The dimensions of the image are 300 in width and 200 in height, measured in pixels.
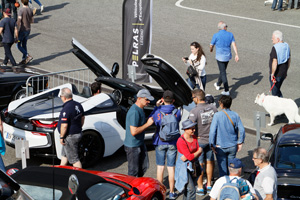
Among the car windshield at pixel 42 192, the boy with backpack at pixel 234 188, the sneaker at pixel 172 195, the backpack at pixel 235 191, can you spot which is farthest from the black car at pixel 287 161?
the car windshield at pixel 42 192

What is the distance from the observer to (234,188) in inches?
249

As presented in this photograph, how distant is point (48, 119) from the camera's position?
9.98 meters

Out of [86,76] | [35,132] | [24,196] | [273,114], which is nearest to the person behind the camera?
[24,196]

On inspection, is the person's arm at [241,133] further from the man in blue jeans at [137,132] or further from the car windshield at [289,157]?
the man in blue jeans at [137,132]

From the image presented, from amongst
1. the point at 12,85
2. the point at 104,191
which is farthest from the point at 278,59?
the point at 104,191

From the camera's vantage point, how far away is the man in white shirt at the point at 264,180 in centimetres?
714

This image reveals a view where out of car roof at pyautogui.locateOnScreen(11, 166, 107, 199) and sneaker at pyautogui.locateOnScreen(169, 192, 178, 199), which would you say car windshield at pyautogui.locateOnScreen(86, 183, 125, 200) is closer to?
car roof at pyautogui.locateOnScreen(11, 166, 107, 199)

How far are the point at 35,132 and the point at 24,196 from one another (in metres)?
4.93

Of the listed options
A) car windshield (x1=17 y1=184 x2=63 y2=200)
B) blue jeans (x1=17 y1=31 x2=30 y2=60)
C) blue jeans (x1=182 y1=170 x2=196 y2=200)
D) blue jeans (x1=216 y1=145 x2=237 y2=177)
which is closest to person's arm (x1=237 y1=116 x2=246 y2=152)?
blue jeans (x1=216 y1=145 x2=237 y2=177)

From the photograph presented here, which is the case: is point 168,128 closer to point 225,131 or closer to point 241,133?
point 225,131

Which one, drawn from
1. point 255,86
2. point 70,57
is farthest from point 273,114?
point 70,57

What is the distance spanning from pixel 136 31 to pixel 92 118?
4.21m

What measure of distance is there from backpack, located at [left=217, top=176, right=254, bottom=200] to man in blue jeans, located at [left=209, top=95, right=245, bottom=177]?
2.30 metres

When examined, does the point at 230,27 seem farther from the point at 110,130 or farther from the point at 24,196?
the point at 24,196
